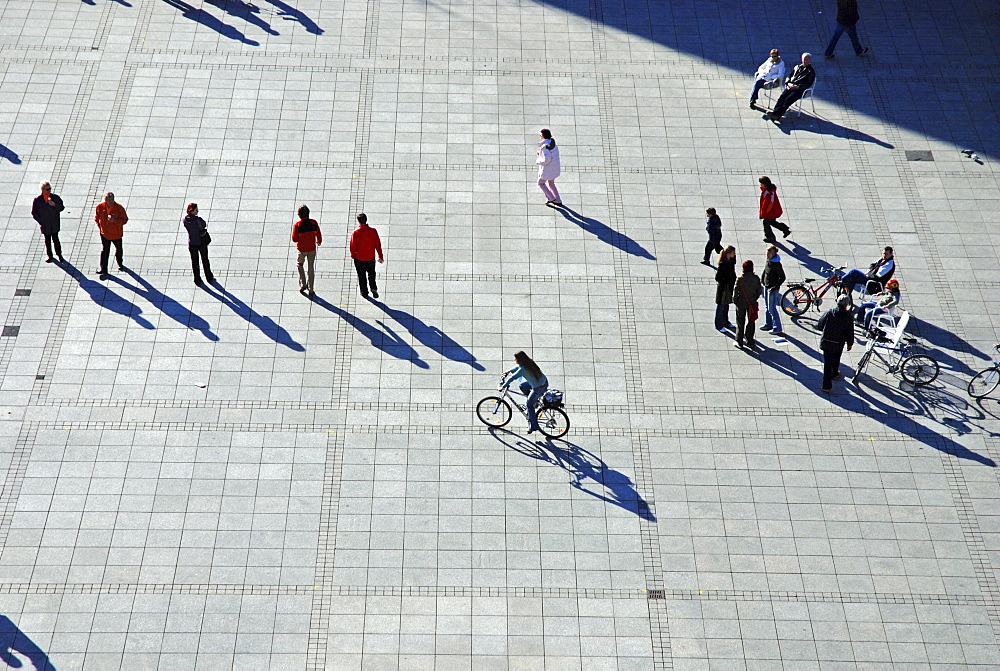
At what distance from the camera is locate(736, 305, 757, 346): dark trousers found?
15273 mm

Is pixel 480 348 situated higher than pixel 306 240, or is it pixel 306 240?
pixel 306 240

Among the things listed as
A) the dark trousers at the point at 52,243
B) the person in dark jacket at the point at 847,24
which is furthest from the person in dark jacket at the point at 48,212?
the person in dark jacket at the point at 847,24

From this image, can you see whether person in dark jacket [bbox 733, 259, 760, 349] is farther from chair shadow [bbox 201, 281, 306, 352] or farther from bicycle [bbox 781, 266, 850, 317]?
chair shadow [bbox 201, 281, 306, 352]

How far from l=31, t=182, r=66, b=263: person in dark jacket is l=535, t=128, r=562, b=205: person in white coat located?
8497 millimetres

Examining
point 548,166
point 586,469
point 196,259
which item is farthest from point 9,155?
point 586,469

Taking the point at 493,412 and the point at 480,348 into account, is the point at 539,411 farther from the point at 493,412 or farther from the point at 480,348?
the point at 480,348

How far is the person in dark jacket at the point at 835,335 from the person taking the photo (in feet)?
47.0

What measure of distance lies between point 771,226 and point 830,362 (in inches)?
140

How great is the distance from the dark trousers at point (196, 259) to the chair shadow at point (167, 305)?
645 millimetres

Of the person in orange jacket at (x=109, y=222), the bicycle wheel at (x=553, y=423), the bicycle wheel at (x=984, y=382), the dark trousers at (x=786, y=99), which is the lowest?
the bicycle wheel at (x=553, y=423)

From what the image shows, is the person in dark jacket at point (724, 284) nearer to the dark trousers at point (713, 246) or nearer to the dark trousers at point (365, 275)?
the dark trousers at point (713, 246)

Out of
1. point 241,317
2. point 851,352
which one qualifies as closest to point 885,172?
point 851,352

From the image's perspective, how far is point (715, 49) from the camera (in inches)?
842

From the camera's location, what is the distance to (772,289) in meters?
→ 15.6
